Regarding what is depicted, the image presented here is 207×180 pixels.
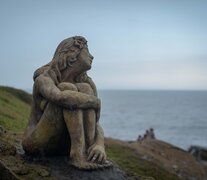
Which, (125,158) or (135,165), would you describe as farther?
(125,158)

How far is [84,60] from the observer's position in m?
7.57

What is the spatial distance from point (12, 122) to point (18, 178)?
33.5 ft

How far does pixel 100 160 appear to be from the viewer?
23.8 feet

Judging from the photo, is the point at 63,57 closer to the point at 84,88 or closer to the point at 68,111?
the point at 84,88

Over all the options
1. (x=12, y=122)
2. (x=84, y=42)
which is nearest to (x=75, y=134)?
(x=84, y=42)

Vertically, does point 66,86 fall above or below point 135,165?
above

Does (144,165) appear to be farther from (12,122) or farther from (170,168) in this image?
(12,122)

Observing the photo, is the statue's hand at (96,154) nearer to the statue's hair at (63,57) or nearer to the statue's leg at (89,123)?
the statue's leg at (89,123)

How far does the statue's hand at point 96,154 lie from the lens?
7176 millimetres

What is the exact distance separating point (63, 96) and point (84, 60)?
35.3 inches

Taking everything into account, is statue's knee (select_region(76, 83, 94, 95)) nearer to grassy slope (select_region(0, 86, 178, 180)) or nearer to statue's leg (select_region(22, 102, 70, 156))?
statue's leg (select_region(22, 102, 70, 156))

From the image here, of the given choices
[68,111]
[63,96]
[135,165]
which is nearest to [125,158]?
[135,165]

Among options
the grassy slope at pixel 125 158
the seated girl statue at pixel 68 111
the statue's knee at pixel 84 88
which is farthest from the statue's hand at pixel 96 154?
the grassy slope at pixel 125 158

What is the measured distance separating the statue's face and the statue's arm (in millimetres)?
629
